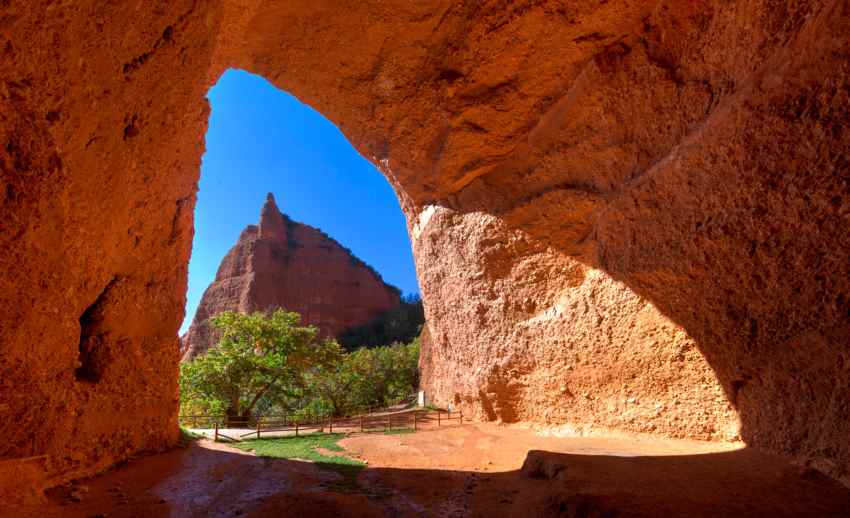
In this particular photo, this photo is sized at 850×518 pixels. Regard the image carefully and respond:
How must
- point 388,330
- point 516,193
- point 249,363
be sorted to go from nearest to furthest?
point 516,193 < point 249,363 < point 388,330

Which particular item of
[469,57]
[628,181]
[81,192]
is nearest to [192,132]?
[81,192]

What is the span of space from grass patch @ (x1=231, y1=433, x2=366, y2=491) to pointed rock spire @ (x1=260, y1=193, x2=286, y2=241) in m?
32.3

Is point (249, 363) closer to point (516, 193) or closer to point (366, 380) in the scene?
point (366, 380)

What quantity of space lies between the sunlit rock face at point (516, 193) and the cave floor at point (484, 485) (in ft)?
2.05

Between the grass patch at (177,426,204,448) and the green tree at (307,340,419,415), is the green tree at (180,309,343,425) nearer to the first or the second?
the green tree at (307,340,419,415)

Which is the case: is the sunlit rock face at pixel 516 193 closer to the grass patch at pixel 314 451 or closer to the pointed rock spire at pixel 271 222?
the grass patch at pixel 314 451

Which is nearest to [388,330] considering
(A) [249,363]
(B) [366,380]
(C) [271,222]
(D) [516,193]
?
(C) [271,222]

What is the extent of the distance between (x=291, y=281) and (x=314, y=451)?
108 ft

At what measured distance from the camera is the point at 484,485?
6.53 metres

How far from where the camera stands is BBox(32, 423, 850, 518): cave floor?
388 cm

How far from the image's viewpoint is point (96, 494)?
18.3 ft

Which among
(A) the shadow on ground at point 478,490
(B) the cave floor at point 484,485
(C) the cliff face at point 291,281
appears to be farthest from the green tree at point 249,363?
(C) the cliff face at point 291,281

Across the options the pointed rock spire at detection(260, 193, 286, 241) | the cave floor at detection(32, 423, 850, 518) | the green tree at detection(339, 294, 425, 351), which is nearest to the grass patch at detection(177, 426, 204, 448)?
the cave floor at detection(32, 423, 850, 518)

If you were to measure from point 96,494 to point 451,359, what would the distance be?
405 inches
